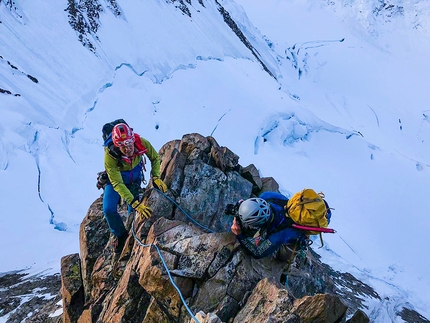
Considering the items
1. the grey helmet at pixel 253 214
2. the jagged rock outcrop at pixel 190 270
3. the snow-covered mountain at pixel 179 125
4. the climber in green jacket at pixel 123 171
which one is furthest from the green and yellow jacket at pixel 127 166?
the snow-covered mountain at pixel 179 125

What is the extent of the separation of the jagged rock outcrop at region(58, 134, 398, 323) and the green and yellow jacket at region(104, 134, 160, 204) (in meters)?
0.37

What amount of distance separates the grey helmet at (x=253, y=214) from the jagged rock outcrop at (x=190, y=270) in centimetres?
43

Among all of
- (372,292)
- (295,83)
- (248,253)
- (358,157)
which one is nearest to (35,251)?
(248,253)

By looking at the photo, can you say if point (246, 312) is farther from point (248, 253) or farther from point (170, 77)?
point (170, 77)

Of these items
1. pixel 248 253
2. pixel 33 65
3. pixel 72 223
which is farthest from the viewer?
pixel 33 65

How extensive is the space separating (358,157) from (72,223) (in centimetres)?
1346

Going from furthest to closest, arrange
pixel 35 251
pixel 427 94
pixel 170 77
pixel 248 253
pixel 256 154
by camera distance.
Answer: pixel 427 94, pixel 170 77, pixel 256 154, pixel 35 251, pixel 248 253

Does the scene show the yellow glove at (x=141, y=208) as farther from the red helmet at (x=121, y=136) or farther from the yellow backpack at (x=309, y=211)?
the yellow backpack at (x=309, y=211)

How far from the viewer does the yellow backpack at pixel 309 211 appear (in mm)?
4453

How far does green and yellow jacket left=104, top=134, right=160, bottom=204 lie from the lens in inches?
205

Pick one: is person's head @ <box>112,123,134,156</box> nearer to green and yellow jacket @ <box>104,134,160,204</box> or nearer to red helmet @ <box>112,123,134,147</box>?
red helmet @ <box>112,123,134,147</box>

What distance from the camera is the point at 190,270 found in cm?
457

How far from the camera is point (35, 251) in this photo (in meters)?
10.5

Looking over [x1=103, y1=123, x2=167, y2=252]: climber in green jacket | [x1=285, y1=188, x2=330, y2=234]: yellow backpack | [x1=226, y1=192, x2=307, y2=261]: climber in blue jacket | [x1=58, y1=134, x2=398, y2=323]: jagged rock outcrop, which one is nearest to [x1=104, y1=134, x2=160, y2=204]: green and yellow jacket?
[x1=103, y1=123, x2=167, y2=252]: climber in green jacket
